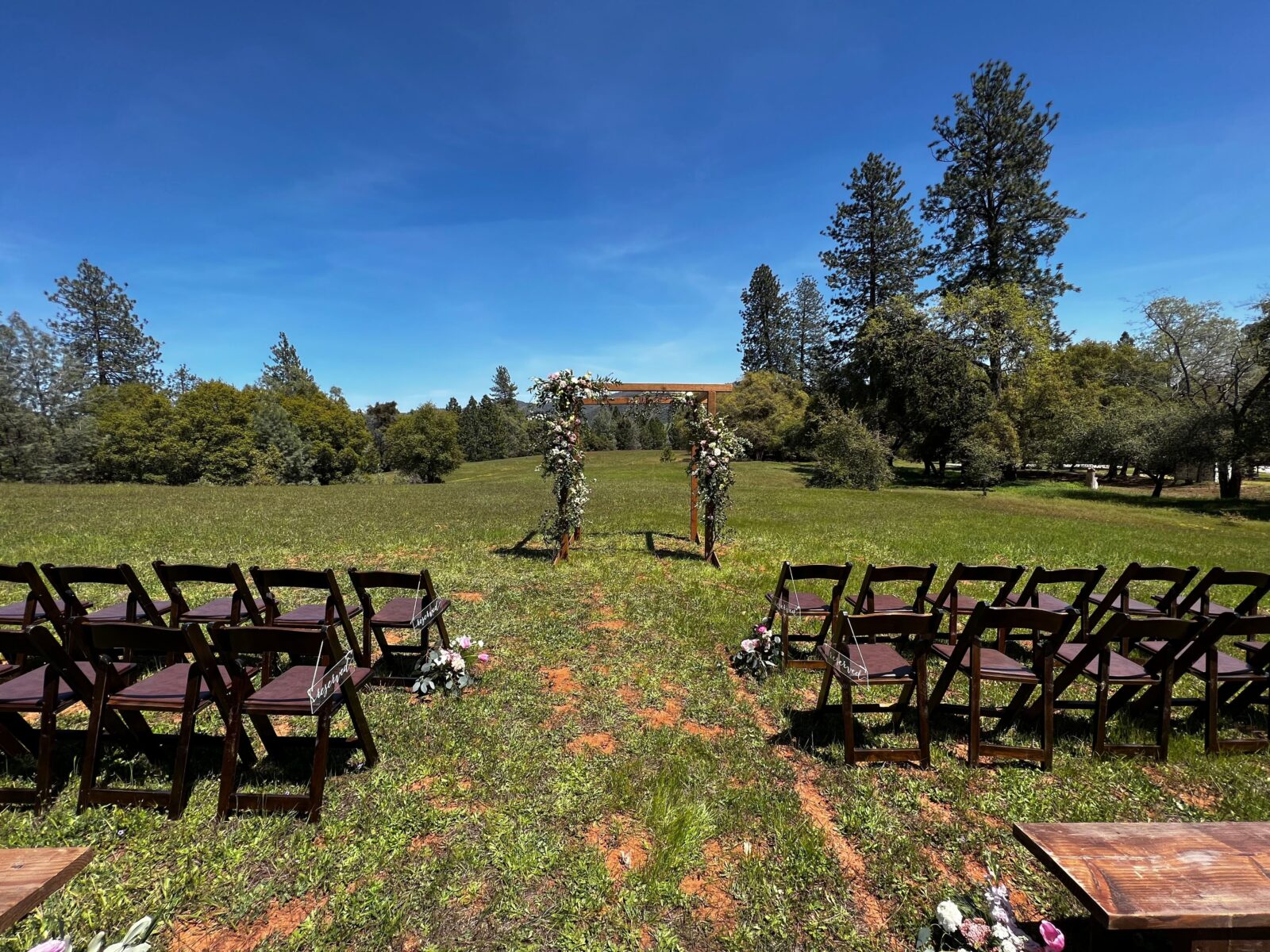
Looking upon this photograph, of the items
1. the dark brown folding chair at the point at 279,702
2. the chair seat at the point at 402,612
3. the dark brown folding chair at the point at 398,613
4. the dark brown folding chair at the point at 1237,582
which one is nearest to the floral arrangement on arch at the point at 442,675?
the dark brown folding chair at the point at 398,613

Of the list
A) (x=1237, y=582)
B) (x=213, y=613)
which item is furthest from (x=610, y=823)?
Answer: (x=1237, y=582)

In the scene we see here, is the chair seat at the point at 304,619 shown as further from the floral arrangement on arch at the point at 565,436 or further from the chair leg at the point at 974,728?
the chair leg at the point at 974,728

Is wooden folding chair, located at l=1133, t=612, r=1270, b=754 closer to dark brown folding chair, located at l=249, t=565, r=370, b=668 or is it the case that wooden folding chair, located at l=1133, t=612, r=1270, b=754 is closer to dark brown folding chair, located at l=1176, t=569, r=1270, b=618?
dark brown folding chair, located at l=1176, t=569, r=1270, b=618

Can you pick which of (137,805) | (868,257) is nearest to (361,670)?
(137,805)

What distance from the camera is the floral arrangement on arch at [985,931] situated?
2.05 metres

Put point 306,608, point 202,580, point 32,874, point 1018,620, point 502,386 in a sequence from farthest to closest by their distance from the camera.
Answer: point 502,386 < point 306,608 < point 202,580 < point 1018,620 < point 32,874

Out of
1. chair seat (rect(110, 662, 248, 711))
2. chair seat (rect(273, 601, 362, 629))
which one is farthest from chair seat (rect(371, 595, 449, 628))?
chair seat (rect(110, 662, 248, 711))

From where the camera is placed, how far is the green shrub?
90.2 ft

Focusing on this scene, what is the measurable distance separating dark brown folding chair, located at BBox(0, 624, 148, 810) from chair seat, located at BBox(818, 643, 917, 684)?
176 inches

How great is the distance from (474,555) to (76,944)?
8034 mm

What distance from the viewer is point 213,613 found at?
16.0ft

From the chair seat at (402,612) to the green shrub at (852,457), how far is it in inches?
1034

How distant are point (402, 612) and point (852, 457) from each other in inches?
1048

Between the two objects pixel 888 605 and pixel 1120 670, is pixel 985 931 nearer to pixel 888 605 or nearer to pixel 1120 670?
pixel 1120 670
